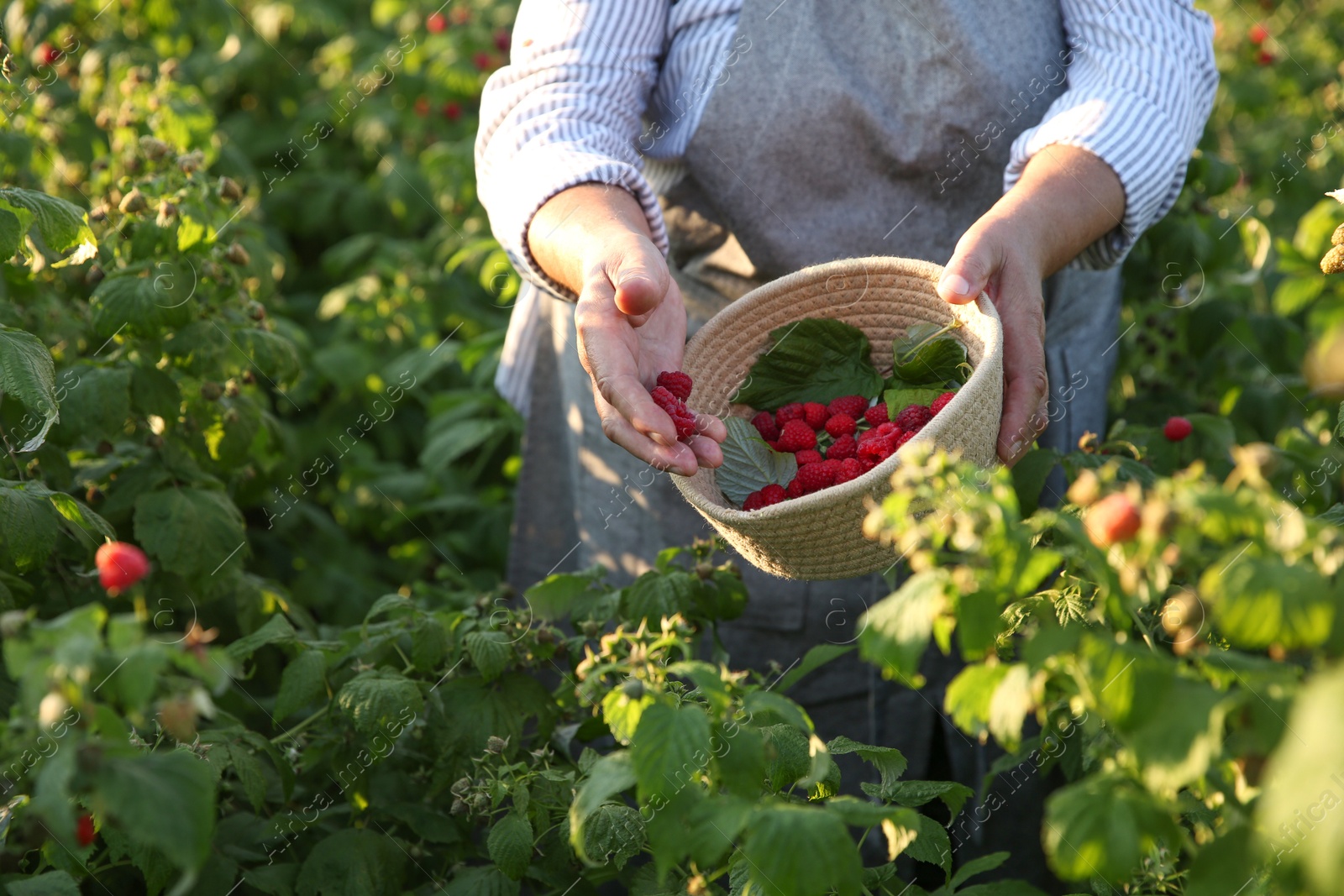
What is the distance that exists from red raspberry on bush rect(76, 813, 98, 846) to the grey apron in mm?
998

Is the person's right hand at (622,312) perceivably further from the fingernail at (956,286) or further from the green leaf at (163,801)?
the green leaf at (163,801)

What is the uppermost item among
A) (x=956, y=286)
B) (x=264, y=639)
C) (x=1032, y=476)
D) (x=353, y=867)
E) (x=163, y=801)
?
(x=163, y=801)

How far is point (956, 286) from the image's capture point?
1240 millimetres

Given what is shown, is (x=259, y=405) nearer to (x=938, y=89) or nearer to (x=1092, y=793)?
(x=938, y=89)

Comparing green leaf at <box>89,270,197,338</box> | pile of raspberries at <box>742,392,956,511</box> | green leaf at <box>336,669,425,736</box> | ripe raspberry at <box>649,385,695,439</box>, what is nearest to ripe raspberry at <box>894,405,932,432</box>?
pile of raspberries at <box>742,392,956,511</box>

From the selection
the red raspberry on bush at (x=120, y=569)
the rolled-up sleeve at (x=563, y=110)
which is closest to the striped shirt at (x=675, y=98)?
the rolled-up sleeve at (x=563, y=110)

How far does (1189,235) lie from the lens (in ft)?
6.57

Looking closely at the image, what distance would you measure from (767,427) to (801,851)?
75 cm

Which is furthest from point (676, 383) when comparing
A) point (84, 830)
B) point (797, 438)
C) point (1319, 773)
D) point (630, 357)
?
point (1319, 773)

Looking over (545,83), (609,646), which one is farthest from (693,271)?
(609,646)

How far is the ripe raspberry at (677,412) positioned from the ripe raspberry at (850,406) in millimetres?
257

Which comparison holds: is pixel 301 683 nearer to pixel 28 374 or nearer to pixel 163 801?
pixel 28 374

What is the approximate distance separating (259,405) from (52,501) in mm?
599

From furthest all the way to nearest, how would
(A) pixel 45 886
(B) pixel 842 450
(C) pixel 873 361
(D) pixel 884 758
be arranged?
(C) pixel 873 361 → (B) pixel 842 450 → (D) pixel 884 758 → (A) pixel 45 886
